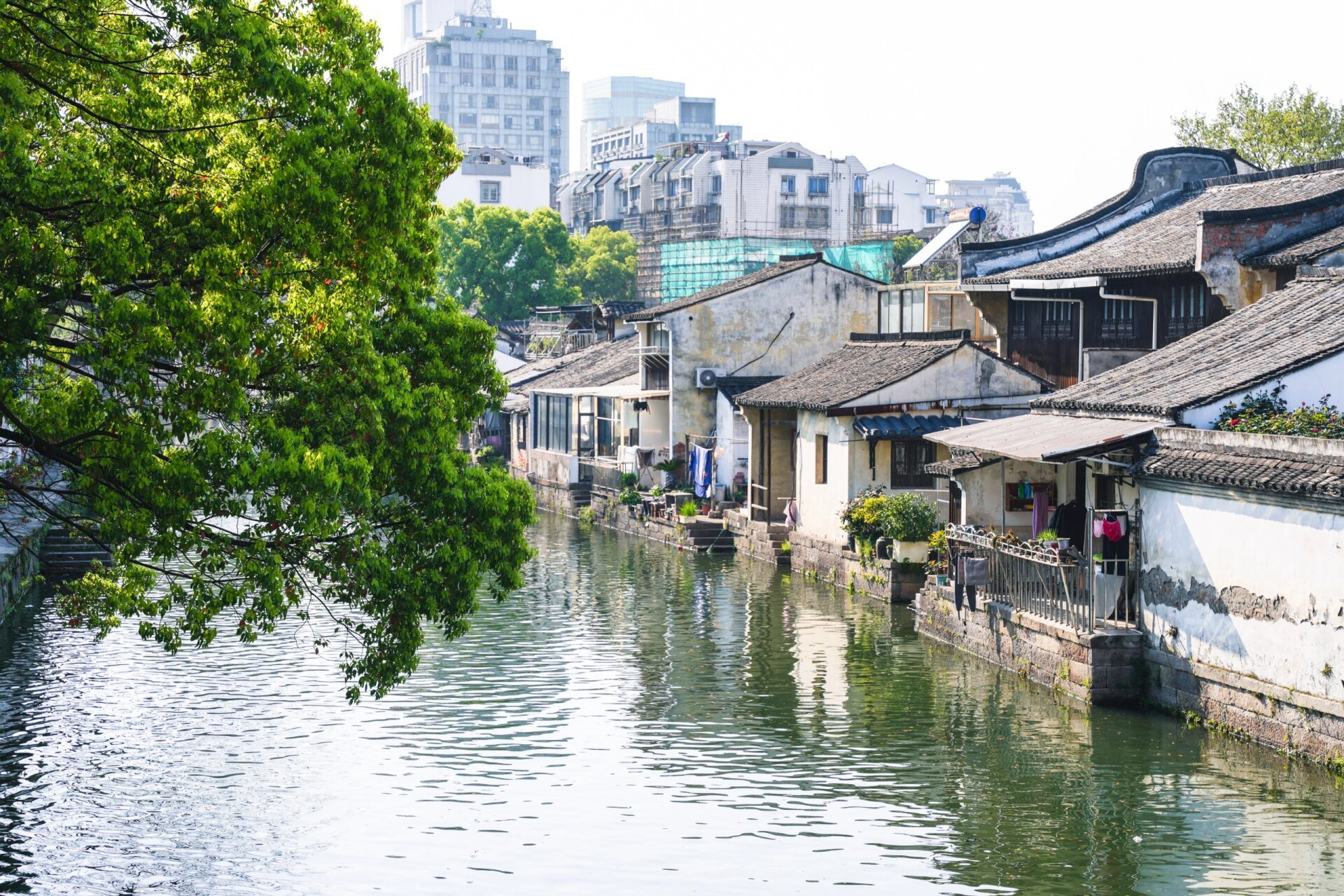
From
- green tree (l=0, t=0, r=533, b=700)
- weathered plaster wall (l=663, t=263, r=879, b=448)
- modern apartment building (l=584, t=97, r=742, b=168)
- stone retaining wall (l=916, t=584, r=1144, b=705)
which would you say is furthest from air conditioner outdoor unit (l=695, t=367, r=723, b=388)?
modern apartment building (l=584, t=97, r=742, b=168)

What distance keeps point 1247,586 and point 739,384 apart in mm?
28048

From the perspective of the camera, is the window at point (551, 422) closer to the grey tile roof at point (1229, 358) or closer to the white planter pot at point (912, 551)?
the white planter pot at point (912, 551)

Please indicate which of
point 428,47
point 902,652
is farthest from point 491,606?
point 428,47

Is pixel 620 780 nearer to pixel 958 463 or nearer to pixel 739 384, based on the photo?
pixel 958 463

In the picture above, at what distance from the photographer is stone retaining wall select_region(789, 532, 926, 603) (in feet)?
112

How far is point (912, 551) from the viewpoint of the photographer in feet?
113

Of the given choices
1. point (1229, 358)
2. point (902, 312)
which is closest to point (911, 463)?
point (902, 312)

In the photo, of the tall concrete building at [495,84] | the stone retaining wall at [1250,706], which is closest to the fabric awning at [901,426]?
the stone retaining wall at [1250,706]

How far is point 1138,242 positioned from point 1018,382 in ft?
13.9

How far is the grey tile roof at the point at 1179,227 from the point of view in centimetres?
3328

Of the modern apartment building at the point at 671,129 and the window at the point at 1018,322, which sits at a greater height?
the modern apartment building at the point at 671,129

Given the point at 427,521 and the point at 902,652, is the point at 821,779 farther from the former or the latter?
the point at 902,652

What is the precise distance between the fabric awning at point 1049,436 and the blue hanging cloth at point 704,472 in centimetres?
1705

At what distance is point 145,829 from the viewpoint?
17641 mm
